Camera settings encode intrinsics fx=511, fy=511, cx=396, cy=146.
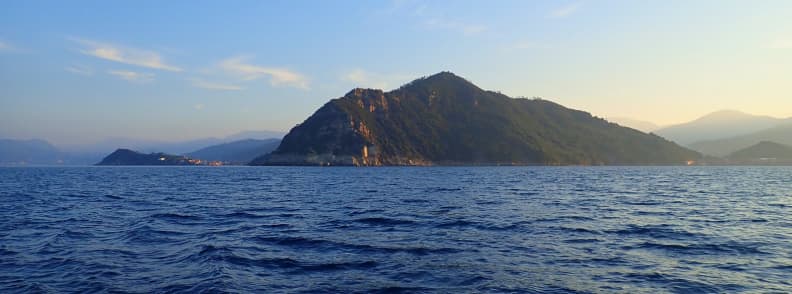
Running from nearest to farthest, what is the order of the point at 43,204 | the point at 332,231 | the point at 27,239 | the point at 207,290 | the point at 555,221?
the point at 207,290, the point at 27,239, the point at 332,231, the point at 555,221, the point at 43,204

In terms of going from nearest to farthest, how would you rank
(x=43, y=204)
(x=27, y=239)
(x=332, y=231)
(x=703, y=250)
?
1. (x=703, y=250)
2. (x=27, y=239)
3. (x=332, y=231)
4. (x=43, y=204)

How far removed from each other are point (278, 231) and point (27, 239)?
1145cm

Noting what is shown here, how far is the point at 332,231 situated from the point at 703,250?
55.0 ft

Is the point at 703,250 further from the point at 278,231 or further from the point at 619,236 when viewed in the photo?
the point at 278,231

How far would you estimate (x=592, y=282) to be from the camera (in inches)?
616

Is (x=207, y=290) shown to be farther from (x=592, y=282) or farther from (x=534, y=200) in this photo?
(x=534, y=200)

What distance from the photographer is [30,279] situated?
52.6 ft

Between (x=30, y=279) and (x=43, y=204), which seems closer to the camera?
(x=30, y=279)

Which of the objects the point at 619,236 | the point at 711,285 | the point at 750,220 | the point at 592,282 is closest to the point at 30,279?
the point at 592,282

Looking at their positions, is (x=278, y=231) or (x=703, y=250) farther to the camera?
(x=278, y=231)

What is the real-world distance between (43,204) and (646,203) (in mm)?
50812

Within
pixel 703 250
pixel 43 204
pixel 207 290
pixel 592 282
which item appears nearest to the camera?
pixel 207 290

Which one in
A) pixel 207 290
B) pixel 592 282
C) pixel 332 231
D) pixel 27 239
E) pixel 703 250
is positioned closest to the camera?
pixel 207 290

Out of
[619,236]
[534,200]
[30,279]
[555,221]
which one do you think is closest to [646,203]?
[534,200]
